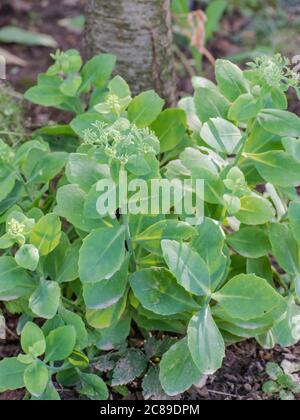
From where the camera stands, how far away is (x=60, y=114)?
245cm

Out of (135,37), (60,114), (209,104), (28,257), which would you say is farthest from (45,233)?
(60,114)

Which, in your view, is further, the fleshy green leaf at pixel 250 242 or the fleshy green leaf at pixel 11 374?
the fleshy green leaf at pixel 250 242

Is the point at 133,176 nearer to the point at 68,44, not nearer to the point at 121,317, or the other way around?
the point at 121,317

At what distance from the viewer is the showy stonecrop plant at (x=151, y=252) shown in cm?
147

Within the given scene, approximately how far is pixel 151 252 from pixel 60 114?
3.39ft

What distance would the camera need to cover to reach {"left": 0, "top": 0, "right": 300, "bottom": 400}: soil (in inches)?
69.3

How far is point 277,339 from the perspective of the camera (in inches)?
62.7

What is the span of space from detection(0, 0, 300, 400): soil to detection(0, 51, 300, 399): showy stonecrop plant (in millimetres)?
134

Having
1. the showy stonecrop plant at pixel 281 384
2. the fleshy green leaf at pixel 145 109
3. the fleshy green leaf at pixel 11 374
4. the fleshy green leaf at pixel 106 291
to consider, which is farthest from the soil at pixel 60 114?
the fleshy green leaf at pixel 145 109

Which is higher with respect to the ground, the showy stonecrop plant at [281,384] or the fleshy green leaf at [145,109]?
the fleshy green leaf at [145,109]

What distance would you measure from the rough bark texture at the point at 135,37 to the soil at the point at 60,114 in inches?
13.7

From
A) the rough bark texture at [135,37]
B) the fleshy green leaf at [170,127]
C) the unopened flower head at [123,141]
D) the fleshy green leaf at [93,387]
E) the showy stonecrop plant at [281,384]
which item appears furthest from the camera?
the rough bark texture at [135,37]

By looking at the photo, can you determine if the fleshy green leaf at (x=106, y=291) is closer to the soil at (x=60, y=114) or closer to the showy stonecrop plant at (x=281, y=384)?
the soil at (x=60, y=114)
